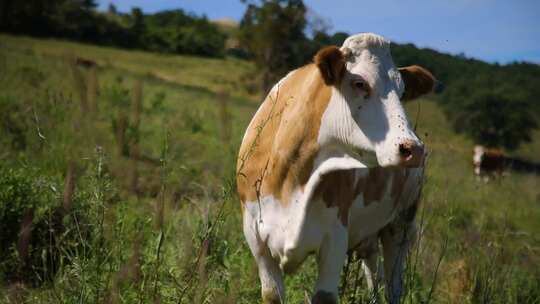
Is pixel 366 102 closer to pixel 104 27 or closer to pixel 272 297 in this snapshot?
pixel 272 297

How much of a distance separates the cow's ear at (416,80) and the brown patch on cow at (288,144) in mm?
554

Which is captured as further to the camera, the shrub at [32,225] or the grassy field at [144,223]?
the shrub at [32,225]

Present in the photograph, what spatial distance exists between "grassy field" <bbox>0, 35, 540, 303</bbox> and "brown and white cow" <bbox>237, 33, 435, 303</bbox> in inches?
10.8

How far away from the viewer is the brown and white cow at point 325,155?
2.95 metres

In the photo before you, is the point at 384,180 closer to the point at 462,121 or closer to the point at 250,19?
the point at 250,19

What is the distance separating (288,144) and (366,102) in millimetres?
556

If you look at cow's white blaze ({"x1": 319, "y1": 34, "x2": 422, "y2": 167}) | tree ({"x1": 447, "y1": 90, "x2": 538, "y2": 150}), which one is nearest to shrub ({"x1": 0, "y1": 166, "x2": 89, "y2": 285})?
cow's white blaze ({"x1": 319, "y1": 34, "x2": 422, "y2": 167})

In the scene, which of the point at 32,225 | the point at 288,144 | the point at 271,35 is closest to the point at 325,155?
the point at 288,144

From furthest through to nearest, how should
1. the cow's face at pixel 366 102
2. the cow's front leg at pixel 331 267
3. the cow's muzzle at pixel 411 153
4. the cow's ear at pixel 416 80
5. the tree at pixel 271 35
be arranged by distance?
the tree at pixel 271 35
the cow's ear at pixel 416 80
the cow's front leg at pixel 331 267
the cow's face at pixel 366 102
the cow's muzzle at pixel 411 153

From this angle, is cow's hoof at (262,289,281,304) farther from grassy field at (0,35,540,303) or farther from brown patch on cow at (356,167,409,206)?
brown patch on cow at (356,167,409,206)

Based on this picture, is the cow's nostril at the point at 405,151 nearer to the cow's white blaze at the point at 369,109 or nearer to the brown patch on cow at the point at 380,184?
the cow's white blaze at the point at 369,109

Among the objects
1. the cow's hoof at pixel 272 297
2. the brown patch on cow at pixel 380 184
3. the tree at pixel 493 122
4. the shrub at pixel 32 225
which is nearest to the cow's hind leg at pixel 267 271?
the cow's hoof at pixel 272 297

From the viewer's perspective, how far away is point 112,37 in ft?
178

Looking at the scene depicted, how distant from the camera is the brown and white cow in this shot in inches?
116
